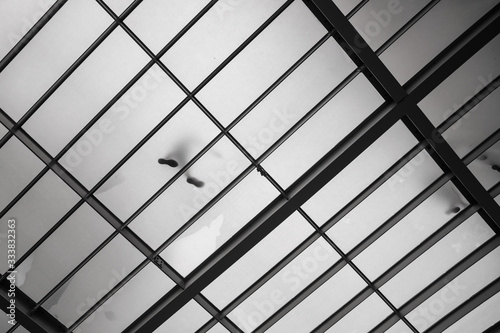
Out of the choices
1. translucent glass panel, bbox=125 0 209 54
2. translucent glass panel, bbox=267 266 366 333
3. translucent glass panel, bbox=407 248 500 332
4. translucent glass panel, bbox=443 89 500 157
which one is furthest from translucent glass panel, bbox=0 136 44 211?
translucent glass panel, bbox=407 248 500 332

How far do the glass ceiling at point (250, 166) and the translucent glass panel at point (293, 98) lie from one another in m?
0.04

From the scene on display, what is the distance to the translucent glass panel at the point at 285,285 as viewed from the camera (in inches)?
665

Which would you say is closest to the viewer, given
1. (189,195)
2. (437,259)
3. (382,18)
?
(382,18)

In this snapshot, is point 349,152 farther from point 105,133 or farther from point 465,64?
point 105,133

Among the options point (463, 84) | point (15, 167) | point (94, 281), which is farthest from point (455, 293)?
point (15, 167)

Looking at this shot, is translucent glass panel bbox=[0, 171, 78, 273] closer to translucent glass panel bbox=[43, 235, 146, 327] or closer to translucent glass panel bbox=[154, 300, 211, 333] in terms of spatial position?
translucent glass panel bbox=[43, 235, 146, 327]

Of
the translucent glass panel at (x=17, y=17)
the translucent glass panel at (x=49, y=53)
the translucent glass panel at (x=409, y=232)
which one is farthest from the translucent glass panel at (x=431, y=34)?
the translucent glass panel at (x=17, y=17)

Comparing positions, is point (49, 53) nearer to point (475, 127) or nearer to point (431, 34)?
point (431, 34)

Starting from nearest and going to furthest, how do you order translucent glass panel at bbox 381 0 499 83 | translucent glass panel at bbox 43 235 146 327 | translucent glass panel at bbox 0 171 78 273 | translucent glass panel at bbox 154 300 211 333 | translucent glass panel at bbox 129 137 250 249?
translucent glass panel at bbox 381 0 499 83
translucent glass panel at bbox 129 137 250 249
translucent glass panel at bbox 0 171 78 273
translucent glass panel at bbox 43 235 146 327
translucent glass panel at bbox 154 300 211 333

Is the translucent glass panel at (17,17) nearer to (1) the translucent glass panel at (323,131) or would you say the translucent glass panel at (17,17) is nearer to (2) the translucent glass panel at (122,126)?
(2) the translucent glass panel at (122,126)

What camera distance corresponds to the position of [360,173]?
16.2 m

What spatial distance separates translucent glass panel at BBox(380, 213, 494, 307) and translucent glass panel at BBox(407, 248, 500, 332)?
0.52 m

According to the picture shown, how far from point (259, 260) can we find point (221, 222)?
68.2 inches

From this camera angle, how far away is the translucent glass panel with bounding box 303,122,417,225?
52.3 ft
